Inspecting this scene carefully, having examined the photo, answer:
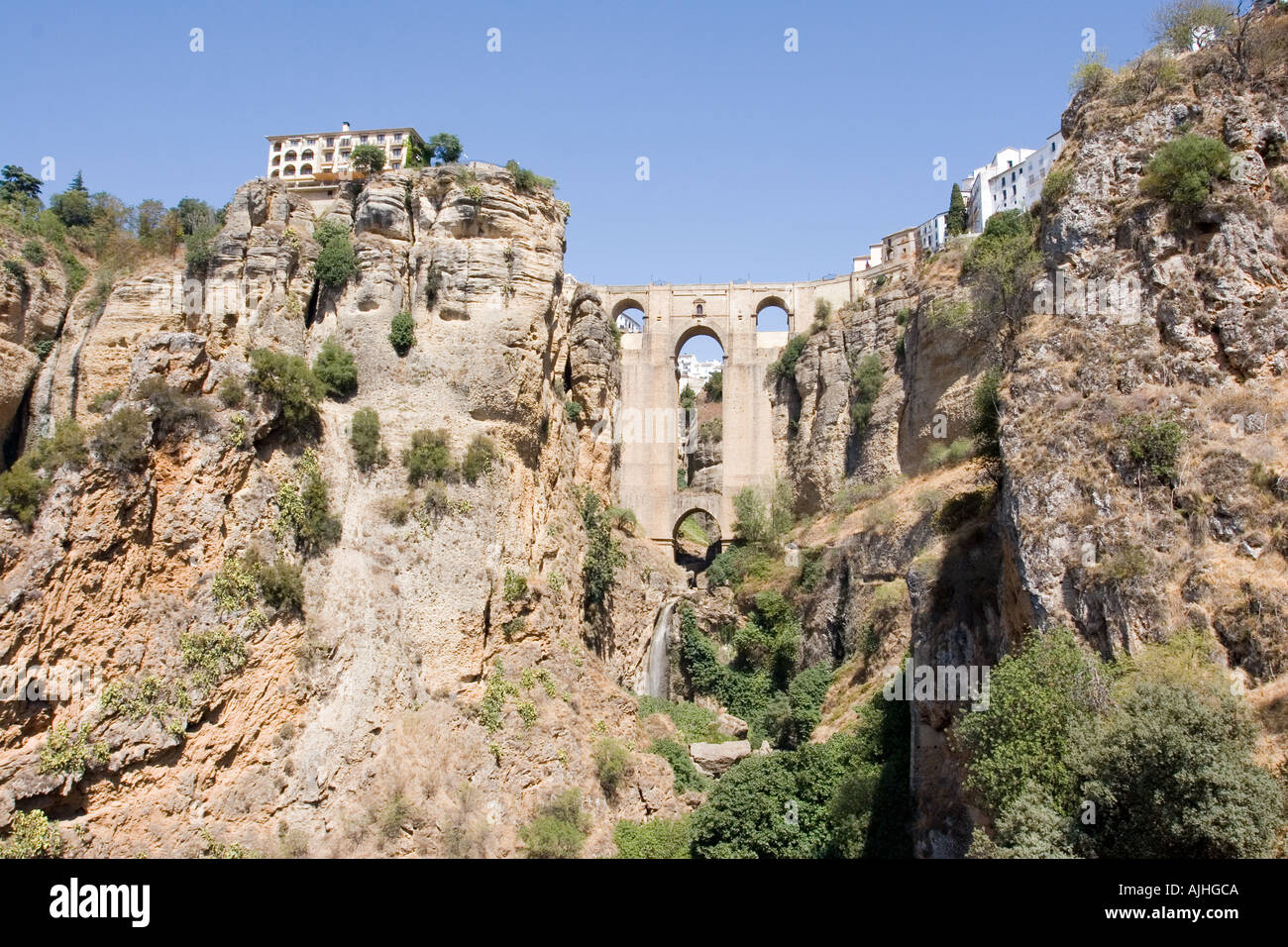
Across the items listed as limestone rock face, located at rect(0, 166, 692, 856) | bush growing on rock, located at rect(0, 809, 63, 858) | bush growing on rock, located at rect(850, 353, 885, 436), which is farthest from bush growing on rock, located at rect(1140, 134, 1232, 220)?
bush growing on rock, located at rect(0, 809, 63, 858)

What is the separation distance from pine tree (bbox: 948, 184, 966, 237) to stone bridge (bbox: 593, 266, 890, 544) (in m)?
3.93

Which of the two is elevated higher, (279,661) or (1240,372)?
(1240,372)

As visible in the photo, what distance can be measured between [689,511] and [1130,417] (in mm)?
28727

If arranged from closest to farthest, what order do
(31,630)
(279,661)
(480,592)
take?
(31,630) → (279,661) → (480,592)

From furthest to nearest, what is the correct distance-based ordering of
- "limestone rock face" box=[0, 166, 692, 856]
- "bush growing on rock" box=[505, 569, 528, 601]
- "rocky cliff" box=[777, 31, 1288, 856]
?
"bush growing on rock" box=[505, 569, 528, 601] < "limestone rock face" box=[0, 166, 692, 856] < "rocky cliff" box=[777, 31, 1288, 856]

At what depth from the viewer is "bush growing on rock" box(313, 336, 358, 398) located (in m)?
29.3

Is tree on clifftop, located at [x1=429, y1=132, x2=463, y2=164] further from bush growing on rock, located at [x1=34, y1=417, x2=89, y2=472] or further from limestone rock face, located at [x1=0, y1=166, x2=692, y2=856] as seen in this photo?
bush growing on rock, located at [x1=34, y1=417, x2=89, y2=472]

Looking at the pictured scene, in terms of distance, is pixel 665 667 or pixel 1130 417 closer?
pixel 1130 417

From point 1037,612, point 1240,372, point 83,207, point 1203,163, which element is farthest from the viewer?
point 83,207

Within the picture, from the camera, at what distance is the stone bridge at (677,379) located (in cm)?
4516

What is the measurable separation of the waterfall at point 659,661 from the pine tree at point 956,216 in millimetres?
21846

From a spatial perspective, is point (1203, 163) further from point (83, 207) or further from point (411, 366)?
point (83, 207)
